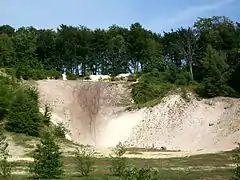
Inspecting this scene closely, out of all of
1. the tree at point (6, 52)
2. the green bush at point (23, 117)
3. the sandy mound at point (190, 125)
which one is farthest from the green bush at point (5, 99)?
the tree at point (6, 52)

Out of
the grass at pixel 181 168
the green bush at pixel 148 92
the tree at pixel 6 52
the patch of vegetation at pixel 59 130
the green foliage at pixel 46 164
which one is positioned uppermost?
the tree at pixel 6 52

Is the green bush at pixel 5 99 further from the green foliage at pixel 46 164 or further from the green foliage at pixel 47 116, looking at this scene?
the green foliage at pixel 46 164

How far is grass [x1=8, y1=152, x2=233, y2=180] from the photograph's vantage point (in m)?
27.2

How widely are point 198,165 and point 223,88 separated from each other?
1192 inches

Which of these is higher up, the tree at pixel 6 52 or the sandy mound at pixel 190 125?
the tree at pixel 6 52

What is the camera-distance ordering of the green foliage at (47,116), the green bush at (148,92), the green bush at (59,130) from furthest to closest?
the green bush at (148,92) < the green foliage at (47,116) < the green bush at (59,130)

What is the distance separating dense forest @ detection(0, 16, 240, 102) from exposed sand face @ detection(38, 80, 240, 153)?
12761mm

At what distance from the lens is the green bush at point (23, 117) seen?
53062mm

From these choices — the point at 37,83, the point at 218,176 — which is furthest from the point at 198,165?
the point at 37,83

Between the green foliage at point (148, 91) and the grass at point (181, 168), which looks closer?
the grass at point (181, 168)

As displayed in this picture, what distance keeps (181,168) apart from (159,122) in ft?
96.7

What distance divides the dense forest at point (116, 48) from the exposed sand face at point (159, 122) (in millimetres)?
12761

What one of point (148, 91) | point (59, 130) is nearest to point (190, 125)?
point (148, 91)

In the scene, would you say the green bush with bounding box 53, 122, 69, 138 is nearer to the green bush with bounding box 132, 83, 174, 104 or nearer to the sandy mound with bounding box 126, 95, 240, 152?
the sandy mound with bounding box 126, 95, 240, 152
